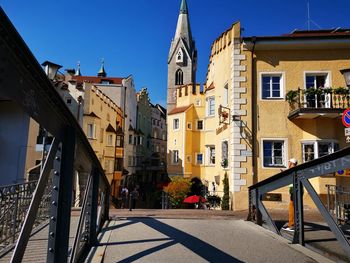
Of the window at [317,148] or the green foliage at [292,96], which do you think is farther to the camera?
the green foliage at [292,96]

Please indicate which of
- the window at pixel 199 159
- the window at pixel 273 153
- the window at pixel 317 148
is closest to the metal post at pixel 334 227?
the window at pixel 273 153

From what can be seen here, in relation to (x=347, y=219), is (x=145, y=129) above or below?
above

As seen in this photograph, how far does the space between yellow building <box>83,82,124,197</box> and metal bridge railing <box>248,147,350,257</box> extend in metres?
24.3

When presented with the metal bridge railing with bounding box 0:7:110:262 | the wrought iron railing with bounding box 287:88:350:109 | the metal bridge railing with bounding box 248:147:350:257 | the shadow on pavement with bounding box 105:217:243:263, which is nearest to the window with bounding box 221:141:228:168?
the wrought iron railing with bounding box 287:88:350:109

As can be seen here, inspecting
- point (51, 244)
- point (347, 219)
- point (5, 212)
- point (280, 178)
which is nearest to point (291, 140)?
point (347, 219)

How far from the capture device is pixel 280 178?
669 cm

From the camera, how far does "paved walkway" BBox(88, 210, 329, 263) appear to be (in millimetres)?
4922

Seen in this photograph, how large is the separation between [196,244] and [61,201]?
3227 millimetres

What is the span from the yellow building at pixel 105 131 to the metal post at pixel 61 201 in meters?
27.6

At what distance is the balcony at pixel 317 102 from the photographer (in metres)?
15.5

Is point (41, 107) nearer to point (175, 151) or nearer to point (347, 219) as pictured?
point (347, 219)

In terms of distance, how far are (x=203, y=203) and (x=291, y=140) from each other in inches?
364

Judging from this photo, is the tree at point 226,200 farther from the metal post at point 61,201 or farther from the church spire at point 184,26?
the church spire at point 184,26

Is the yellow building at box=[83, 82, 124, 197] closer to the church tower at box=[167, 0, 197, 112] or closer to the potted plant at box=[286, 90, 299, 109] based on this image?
the potted plant at box=[286, 90, 299, 109]
